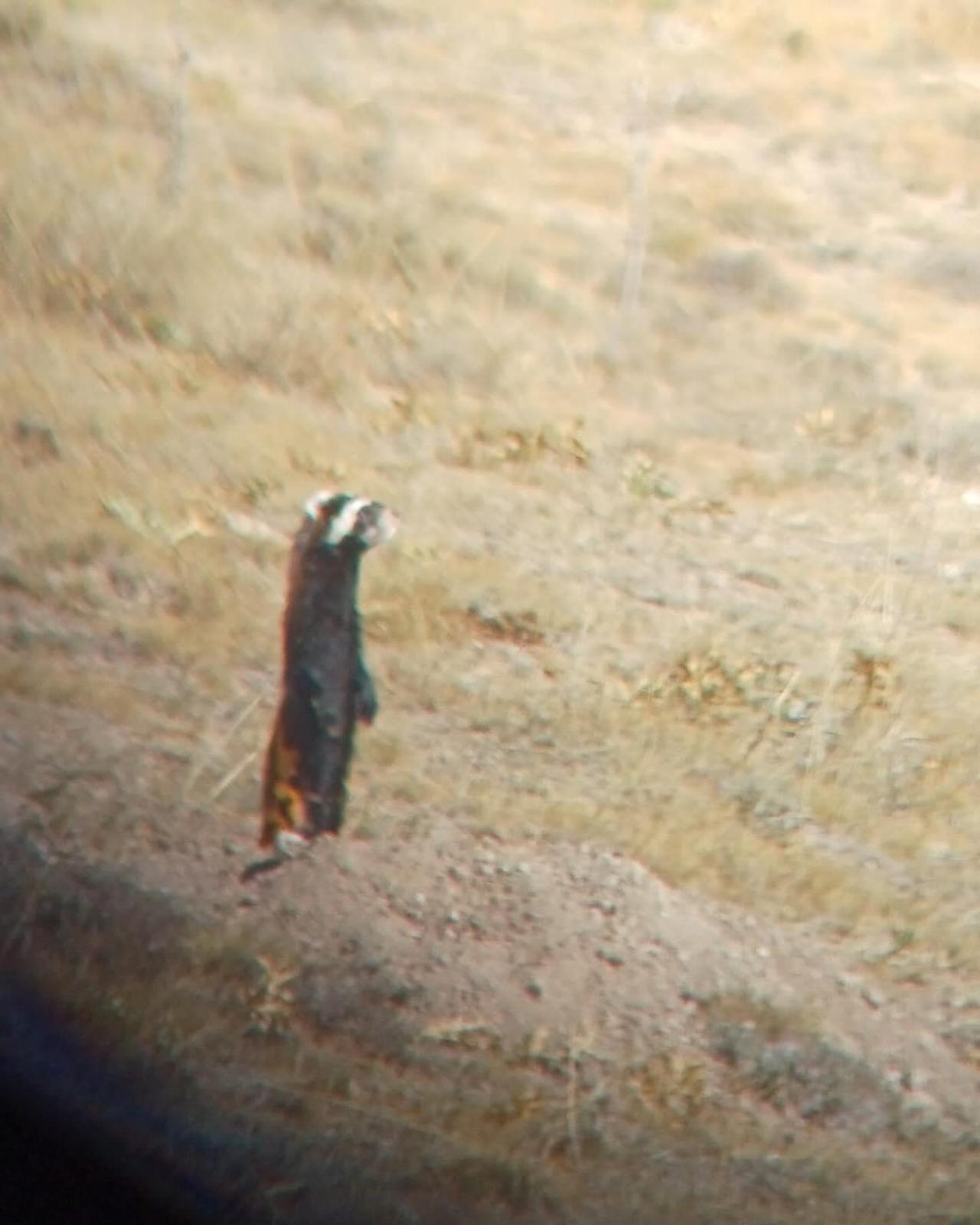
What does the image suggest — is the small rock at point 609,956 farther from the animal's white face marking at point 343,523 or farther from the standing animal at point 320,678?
the animal's white face marking at point 343,523

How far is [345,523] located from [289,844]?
Answer: 0.51 meters

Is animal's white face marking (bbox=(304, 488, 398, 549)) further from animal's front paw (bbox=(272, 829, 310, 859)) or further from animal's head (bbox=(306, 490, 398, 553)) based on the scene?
animal's front paw (bbox=(272, 829, 310, 859))

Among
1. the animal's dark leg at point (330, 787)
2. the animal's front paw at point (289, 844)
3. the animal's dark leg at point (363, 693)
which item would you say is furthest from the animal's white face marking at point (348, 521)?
the animal's front paw at point (289, 844)

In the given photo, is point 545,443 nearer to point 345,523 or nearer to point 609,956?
point 345,523

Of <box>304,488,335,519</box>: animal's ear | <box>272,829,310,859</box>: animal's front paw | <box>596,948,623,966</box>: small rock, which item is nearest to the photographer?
<box>596,948,623,966</box>: small rock

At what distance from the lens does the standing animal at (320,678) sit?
2896 millimetres

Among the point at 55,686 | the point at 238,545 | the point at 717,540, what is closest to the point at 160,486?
the point at 238,545

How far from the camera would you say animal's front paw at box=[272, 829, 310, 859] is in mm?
2873

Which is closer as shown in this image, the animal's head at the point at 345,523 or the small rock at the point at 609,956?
the small rock at the point at 609,956

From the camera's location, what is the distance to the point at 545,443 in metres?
3.07

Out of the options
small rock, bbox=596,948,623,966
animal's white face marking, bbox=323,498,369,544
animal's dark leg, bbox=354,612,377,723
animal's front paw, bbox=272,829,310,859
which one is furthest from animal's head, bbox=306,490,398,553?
small rock, bbox=596,948,623,966

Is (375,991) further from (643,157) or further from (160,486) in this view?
(643,157)

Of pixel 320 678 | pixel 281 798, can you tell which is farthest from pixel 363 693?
pixel 281 798

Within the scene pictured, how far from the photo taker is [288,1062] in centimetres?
271
